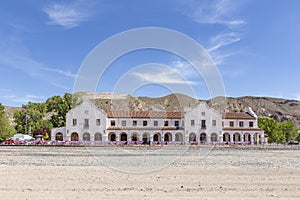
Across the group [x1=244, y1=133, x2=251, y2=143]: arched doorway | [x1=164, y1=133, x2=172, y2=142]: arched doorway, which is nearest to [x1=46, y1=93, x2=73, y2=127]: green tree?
[x1=164, y1=133, x2=172, y2=142]: arched doorway

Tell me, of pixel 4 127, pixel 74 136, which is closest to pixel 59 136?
pixel 74 136

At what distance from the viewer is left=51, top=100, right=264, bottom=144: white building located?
54.7m

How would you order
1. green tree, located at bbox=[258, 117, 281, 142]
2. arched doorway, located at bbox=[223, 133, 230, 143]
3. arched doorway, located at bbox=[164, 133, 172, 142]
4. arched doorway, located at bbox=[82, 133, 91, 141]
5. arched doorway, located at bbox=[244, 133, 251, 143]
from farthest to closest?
green tree, located at bbox=[258, 117, 281, 142], arched doorway, located at bbox=[244, 133, 251, 143], arched doorway, located at bbox=[223, 133, 230, 143], arched doorway, located at bbox=[164, 133, 172, 142], arched doorway, located at bbox=[82, 133, 91, 141]

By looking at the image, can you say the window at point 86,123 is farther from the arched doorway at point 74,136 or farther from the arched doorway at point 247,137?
the arched doorway at point 247,137

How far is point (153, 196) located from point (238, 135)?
4990cm

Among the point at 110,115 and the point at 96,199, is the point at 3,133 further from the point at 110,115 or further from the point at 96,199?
the point at 96,199

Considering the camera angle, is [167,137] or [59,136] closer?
[59,136]

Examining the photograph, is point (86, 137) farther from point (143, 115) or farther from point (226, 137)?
point (226, 137)

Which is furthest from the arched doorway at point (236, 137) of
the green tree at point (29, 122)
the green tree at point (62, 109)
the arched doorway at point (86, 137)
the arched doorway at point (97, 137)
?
the green tree at point (29, 122)

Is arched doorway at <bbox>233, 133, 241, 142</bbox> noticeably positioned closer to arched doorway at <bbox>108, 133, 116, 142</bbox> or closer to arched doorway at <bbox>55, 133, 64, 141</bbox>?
arched doorway at <bbox>108, 133, 116, 142</bbox>

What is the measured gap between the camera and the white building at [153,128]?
54656 millimetres

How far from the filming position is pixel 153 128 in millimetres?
55625

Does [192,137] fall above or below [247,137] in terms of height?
above

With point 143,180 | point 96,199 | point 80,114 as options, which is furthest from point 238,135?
point 96,199
